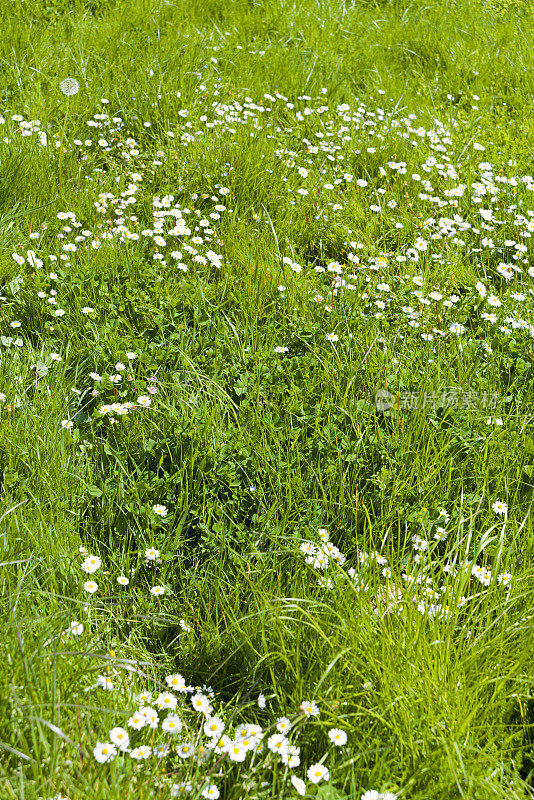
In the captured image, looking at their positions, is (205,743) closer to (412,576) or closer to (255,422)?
(412,576)

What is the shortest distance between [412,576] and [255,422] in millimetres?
897

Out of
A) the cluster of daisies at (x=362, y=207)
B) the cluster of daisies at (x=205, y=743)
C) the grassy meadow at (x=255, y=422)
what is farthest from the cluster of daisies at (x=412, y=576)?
the cluster of daisies at (x=362, y=207)

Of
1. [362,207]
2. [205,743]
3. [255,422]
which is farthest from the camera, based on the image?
[362,207]

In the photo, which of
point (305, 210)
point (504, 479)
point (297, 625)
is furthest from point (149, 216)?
point (297, 625)

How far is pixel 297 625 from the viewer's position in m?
2.24

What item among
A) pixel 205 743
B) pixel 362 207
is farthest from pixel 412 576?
pixel 362 207

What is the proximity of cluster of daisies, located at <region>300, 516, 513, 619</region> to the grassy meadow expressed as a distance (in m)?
0.02

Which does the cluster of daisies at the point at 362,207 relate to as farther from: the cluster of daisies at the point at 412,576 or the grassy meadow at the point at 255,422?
the cluster of daisies at the point at 412,576

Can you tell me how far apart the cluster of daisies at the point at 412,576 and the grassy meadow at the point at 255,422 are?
2cm

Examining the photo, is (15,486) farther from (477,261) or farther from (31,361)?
(477,261)

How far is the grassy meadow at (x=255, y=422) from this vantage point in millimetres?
2021

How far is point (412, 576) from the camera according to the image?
2496 mm

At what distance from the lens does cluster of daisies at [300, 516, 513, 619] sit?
2.27 m

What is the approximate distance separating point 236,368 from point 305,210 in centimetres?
156
